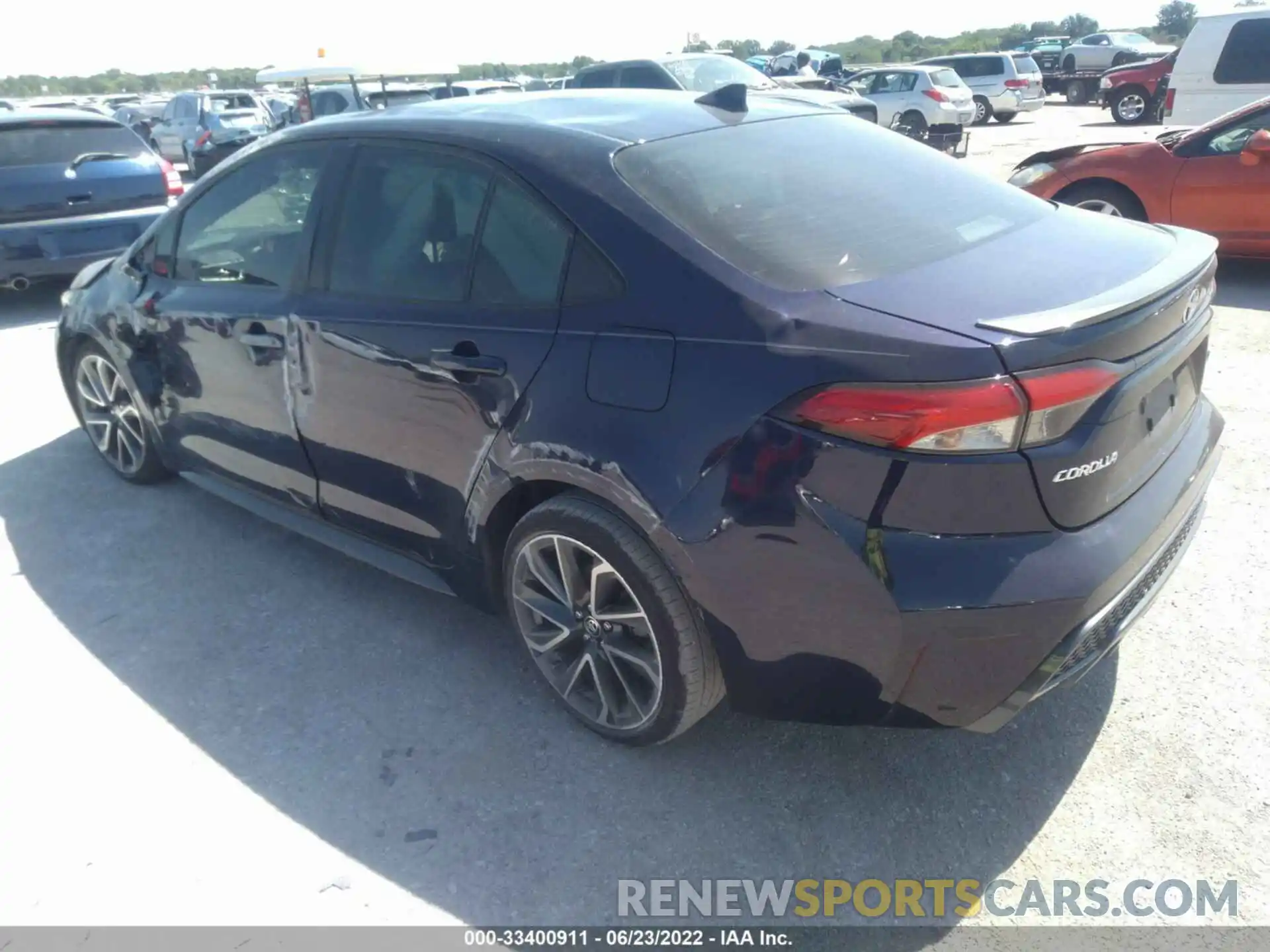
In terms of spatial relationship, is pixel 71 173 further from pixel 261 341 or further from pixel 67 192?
pixel 261 341

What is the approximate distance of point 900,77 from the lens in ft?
67.3

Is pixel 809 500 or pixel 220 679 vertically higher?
pixel 809 500

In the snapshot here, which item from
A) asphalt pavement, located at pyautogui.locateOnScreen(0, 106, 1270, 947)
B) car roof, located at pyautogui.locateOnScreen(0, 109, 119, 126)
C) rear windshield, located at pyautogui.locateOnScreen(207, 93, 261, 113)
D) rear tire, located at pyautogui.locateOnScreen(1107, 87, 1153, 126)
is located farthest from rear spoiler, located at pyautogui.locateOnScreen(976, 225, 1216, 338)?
rear tire, located at pyautogui.locateOnScreen(1107, 87, 1153, 126)

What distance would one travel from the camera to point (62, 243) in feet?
25.1

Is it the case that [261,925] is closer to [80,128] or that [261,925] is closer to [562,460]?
[562,460]

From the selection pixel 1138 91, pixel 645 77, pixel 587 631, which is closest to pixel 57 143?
pixel 587 631

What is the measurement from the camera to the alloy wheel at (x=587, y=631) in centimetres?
271

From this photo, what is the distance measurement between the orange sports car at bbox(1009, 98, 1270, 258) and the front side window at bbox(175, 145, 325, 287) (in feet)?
18.5

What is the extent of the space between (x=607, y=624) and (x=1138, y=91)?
2233 centimetres

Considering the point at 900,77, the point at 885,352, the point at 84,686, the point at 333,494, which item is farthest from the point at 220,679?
the point at 900,77

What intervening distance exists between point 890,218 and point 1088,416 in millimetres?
862

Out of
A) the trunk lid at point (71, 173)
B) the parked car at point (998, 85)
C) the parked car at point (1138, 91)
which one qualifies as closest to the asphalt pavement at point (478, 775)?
the trunk lid at point (71, 173)

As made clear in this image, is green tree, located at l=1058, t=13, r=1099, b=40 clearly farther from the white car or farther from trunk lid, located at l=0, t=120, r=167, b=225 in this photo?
trunk lid, located at l=0, t=120, r=167, b=225

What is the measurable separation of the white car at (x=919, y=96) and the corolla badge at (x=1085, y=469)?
61.3 feet
